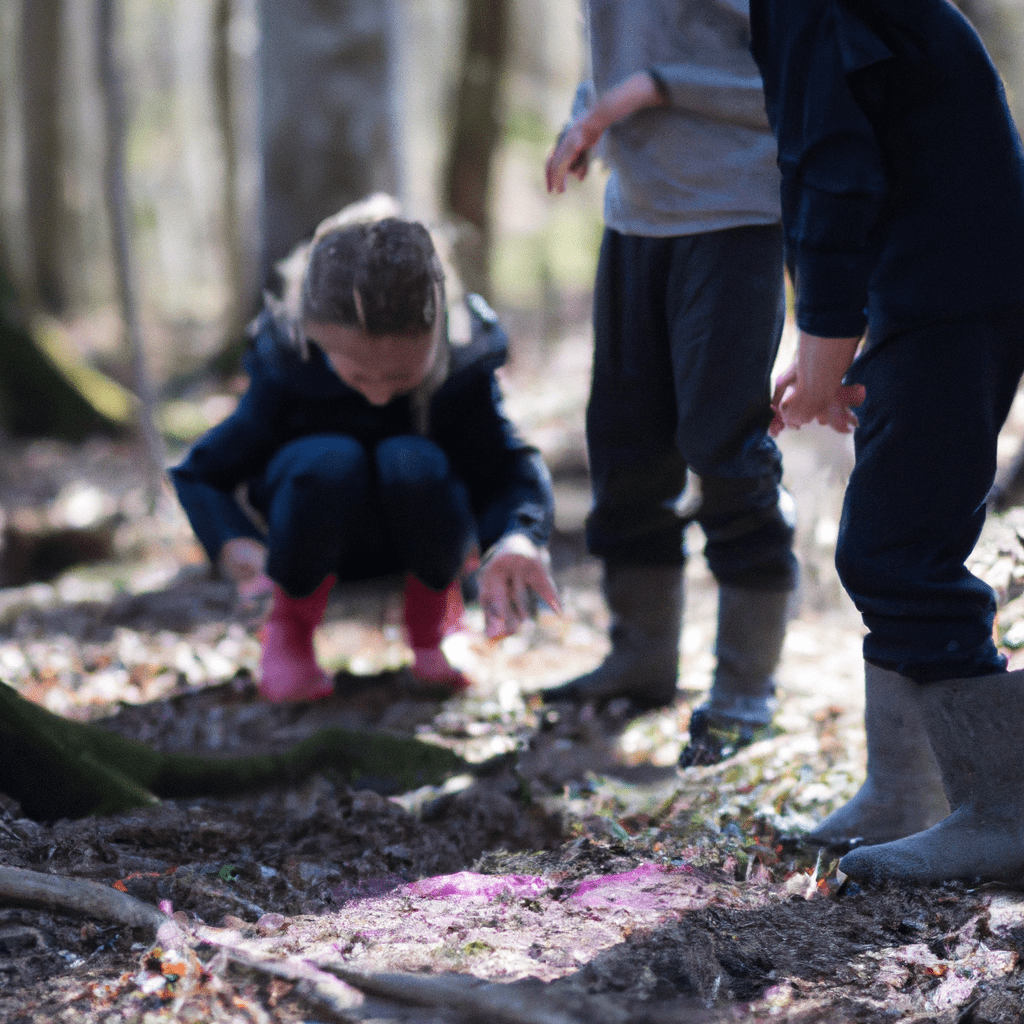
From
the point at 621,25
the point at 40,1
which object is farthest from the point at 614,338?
the point at 40,1

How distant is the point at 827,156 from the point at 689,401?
Result: 0.83 m

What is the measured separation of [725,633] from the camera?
8.93 feet

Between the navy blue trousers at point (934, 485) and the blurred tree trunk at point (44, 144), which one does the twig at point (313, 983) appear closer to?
the navy blue trousers at point (934, 485)

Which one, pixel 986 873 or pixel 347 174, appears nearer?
pixel 986 873

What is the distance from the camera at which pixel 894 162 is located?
1.77 m

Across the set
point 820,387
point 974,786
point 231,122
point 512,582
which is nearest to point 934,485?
point 820,387

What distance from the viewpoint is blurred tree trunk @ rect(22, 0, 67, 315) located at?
11820 mm

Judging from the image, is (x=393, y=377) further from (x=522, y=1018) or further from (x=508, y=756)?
(x=522, y=1018)

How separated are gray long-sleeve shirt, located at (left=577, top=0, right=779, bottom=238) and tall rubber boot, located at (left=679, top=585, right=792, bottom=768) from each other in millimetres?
926

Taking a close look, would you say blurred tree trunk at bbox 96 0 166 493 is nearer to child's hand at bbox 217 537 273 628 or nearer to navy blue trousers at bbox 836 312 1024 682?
child's hand at bbox 217 537 273 628

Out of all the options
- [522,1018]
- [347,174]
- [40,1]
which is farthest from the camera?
[40,1]

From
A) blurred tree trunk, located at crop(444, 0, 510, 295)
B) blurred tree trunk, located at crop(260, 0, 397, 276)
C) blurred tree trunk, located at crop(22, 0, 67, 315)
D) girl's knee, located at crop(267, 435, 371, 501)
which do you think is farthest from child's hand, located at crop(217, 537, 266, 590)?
blurred tree trunk, located at crop(22, 0, 67, 315)

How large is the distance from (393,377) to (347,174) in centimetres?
360

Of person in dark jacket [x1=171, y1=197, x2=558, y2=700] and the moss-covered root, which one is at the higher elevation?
person in dark jacket [x1=171, y1=197, x2=558, y2=700]
